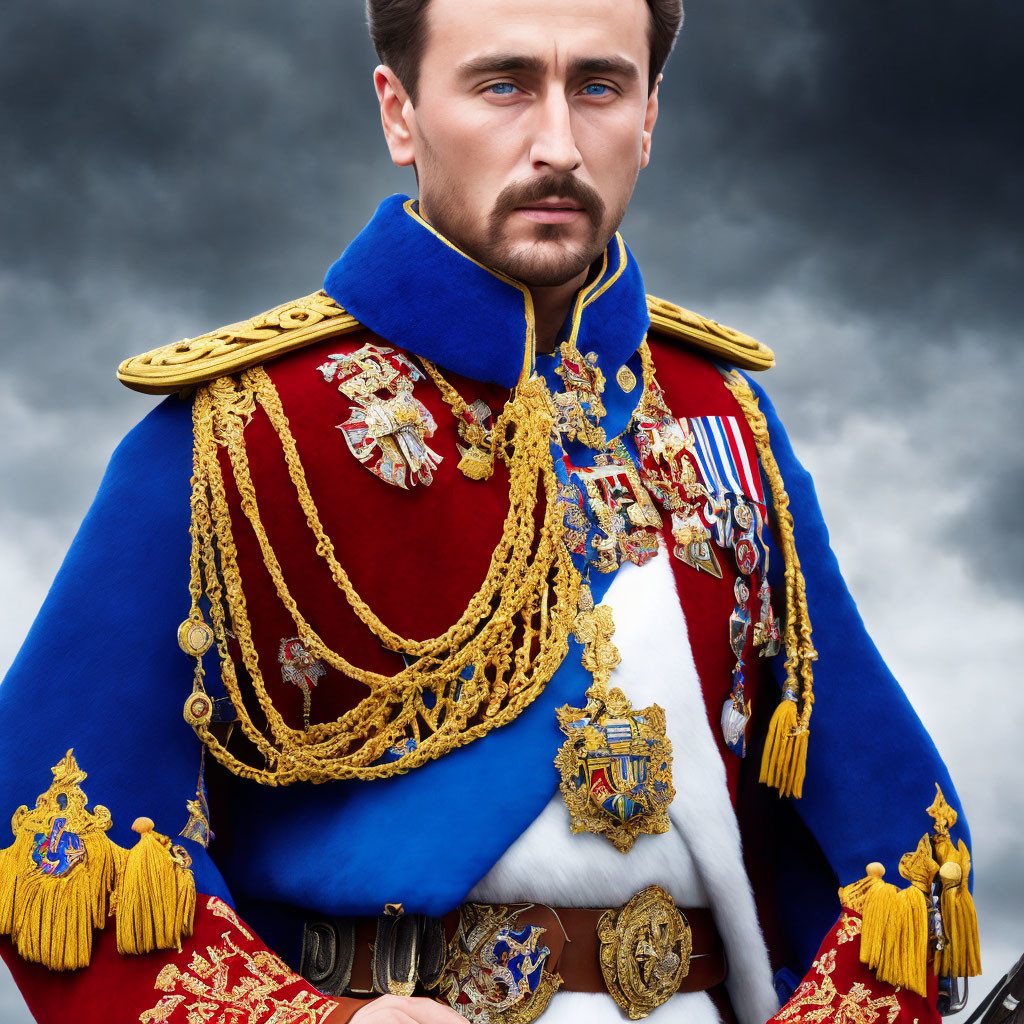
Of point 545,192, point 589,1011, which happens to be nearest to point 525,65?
point 545,192

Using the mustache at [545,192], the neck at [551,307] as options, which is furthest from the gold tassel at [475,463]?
the mustache at [545,192]

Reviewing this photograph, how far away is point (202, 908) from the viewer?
242 cm

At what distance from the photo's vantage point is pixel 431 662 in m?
2.56

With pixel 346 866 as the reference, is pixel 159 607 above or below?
above

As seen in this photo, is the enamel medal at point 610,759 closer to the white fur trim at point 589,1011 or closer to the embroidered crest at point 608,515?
the embroidered crest at point 608,515

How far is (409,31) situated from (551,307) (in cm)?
51

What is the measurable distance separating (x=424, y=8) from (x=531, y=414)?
681mm

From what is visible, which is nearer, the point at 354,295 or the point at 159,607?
the point at 159,607

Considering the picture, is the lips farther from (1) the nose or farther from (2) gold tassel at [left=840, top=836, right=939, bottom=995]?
(2) gold tassel at [left=840, top=836, right=939, bottom=995]

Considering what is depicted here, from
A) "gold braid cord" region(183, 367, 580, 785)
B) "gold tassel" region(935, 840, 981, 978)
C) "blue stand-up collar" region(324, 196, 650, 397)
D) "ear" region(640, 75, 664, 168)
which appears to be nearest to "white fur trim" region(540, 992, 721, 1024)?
"gold braid cord" region(183, 367, 580, 785)

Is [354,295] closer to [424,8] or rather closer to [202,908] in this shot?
[424,8]

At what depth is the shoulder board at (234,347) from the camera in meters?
2.60

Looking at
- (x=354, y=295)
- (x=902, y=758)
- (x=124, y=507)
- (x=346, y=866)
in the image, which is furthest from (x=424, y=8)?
(x=902, y=758)

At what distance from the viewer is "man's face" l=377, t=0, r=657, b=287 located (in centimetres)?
255
